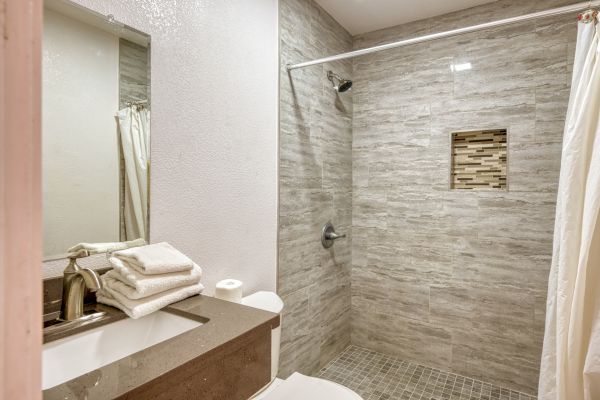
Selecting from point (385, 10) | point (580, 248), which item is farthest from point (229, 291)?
point (385, 10)

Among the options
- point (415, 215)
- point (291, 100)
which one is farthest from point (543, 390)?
point (291, 100)

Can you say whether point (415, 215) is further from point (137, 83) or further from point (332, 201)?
point (137, 83)

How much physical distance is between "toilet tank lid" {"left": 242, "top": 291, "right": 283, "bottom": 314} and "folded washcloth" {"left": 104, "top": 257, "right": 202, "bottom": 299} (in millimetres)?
517

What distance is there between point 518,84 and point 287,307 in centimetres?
200

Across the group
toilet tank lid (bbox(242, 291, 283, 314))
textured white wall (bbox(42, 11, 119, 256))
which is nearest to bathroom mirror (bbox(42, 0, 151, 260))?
textured white wall (bbox(42, 11, 119, 256))

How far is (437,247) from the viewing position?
2441 millimetres

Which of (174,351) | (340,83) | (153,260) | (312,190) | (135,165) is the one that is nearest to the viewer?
(174,351)

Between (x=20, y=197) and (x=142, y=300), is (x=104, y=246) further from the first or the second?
(x=20, y=197)

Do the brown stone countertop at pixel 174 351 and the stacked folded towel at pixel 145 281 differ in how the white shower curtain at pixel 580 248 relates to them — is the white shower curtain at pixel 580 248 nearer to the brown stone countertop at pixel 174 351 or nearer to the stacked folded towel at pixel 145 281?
the brown stone countertop at pixel 174 351

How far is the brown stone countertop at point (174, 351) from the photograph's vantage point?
0.60 m

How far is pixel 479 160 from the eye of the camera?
233 centimetres

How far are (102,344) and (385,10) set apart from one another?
247cm

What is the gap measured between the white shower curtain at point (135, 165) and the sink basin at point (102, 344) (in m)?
0.32

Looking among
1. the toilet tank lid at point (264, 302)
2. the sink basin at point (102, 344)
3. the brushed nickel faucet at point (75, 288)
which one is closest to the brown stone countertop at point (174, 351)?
the sink basin at point (102, 344)
